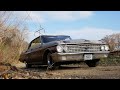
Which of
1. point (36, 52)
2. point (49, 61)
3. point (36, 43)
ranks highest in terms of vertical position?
point (36, 43)

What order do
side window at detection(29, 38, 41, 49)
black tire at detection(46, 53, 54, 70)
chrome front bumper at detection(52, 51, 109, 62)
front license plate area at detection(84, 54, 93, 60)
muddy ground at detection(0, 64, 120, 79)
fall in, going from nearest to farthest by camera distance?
1. muddy ground at detection(0, 64, 120, 79)
2. chrome front bumper at detection(52, 51, 109, 62)
3. front license plate area at detection(84, 54, 93, 60)
4. black tire at detection(46, 53, 54, 70)
5. side window at detection(29, 38, 41, 49)

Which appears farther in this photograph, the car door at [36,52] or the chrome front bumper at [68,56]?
the car door at [36,52]

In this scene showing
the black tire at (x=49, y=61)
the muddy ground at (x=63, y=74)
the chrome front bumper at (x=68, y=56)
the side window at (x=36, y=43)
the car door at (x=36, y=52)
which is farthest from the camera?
the side window at (x=36, y=43)

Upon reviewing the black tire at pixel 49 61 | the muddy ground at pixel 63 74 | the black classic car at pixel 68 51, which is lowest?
the muddy ground at pixel 63 74

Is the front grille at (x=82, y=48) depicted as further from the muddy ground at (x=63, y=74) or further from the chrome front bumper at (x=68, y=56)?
the muddy ground at (x=63, y=74)

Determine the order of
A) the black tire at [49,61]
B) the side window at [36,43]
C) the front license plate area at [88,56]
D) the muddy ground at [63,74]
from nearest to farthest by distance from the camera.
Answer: the muddy ground at [63,74]
the front license plate area at [88,56]
the black tire at [49,61]
the side window at [36,43]

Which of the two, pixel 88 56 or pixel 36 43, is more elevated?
pixel 36 43

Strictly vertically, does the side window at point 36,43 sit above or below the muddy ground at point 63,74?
above

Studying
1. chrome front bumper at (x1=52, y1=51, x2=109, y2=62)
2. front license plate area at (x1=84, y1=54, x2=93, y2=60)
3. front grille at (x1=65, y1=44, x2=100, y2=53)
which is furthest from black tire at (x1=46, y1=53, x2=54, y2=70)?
front license plate area at (x1=84, y1=54, x2=93, y2=60)

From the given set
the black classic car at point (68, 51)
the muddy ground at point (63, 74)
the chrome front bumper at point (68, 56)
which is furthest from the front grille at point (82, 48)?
the muddy ground at point (63, 74)

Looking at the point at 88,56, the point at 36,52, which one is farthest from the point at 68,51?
the point at 36,52

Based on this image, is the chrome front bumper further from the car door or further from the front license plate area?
the car door

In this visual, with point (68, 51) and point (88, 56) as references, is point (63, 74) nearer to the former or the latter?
point (68, 51)
